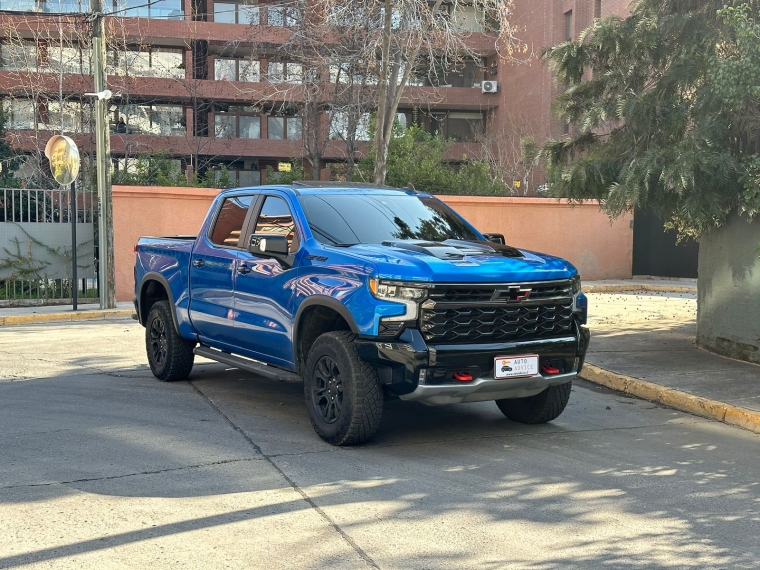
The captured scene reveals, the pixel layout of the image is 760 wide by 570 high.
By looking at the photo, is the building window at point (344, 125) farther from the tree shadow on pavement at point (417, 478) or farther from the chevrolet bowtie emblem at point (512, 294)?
the chevrolet bowtie emblem at point (512, 294)

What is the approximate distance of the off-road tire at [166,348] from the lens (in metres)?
9.65

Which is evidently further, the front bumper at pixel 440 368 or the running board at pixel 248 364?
the running board at pixel 248 364

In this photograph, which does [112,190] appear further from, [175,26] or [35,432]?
[175,26]

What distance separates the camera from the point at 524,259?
725 cm

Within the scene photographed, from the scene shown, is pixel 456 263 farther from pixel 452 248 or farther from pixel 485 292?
pixel 452 248

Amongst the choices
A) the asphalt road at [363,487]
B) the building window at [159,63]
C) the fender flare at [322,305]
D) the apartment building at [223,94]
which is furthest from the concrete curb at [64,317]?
the building window at [159,63]

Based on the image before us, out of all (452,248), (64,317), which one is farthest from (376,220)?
(64,317)

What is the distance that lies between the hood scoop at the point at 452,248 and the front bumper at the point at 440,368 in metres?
0.73

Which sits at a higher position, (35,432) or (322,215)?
(322,215)

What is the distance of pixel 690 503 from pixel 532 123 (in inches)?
1737

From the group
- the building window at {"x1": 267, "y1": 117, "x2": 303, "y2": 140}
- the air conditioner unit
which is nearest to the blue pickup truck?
the building window at {"x1": 267, "y1": 117, "x2": 303, "y2": 140}

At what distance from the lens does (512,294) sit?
6953 millimetres

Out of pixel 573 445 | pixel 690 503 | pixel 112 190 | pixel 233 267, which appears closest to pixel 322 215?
pixel 233 267

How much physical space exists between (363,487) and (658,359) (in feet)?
20.6
